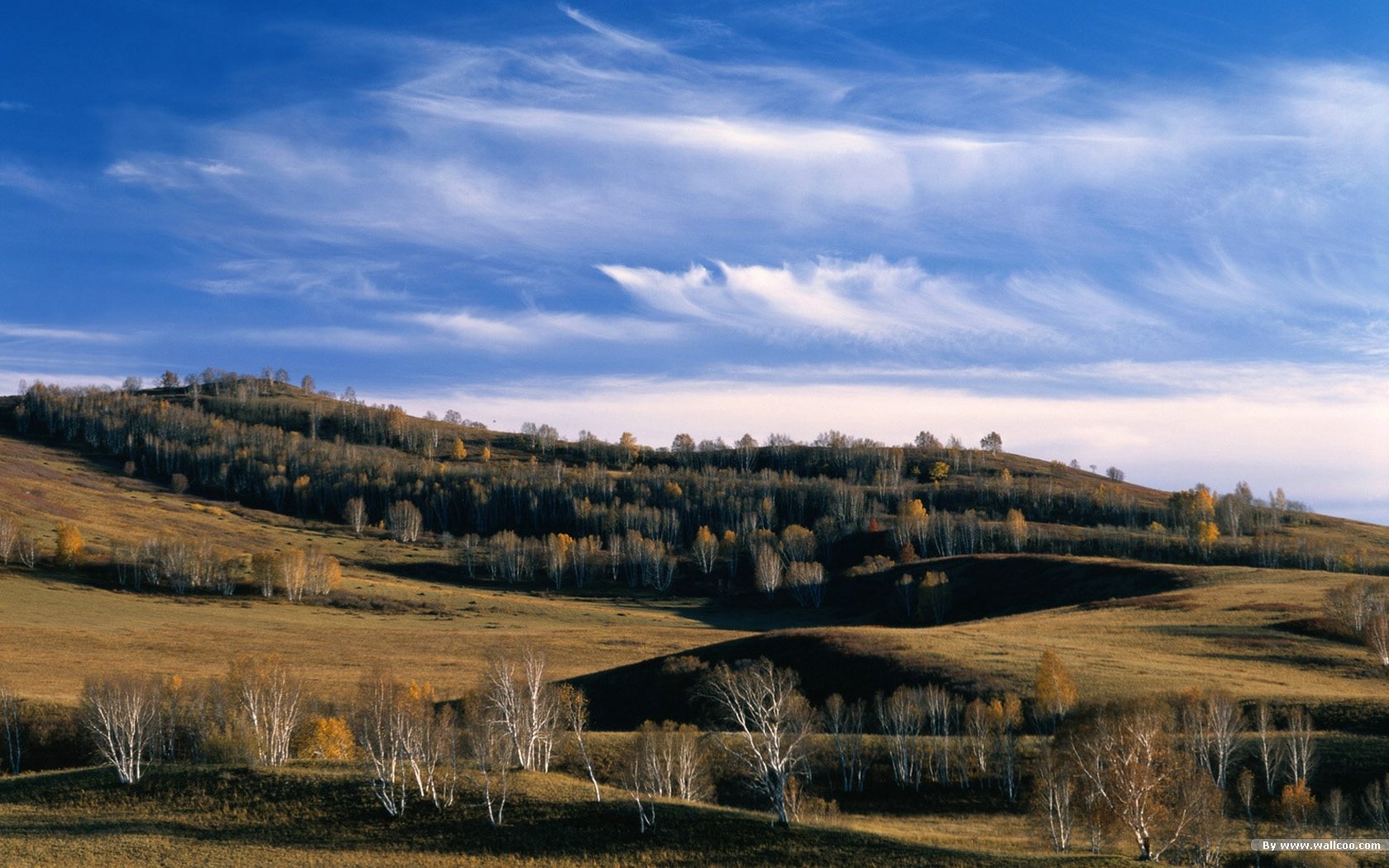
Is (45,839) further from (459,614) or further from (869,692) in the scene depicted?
(459,614)

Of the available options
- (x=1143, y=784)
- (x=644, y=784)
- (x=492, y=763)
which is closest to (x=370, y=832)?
(x=492, y=763)

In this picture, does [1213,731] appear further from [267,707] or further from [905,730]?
[267,707]

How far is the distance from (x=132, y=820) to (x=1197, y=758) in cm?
5961

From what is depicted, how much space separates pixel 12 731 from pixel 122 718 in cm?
2568

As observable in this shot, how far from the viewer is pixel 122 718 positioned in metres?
58.4

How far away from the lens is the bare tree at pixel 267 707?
212ft

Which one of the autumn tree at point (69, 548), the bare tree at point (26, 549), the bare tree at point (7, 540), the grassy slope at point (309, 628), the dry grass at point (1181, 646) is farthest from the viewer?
the autumn tree at point (69, 548)

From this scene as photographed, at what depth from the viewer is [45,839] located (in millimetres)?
44000

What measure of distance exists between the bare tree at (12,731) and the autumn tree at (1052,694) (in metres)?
78.9

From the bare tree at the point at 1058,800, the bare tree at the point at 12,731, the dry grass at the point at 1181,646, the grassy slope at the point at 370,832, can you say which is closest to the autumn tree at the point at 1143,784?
the bare tree at the point at 1058,800

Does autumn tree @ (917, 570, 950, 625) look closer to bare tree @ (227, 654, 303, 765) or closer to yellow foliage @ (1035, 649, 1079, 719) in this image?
yellow foliage @ (1035, 649, 1079, 719)

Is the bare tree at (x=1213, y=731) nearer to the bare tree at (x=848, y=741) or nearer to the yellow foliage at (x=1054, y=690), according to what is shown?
the yellow foliage at (x=1054, y=690)

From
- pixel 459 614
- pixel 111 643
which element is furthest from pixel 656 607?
pixel 111 643

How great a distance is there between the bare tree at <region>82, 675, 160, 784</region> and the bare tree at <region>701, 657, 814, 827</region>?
36.7 meters
